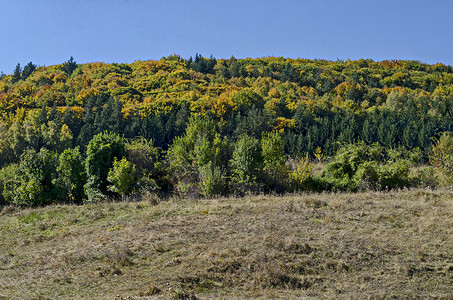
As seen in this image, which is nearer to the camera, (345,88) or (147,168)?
(147,168)

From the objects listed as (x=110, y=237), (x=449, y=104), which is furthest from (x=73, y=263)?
(x=449, y=104)

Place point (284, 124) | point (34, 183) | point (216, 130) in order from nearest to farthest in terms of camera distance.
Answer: point (34, 183), point (216, 130), point (284, 124)

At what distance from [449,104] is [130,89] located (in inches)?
3968

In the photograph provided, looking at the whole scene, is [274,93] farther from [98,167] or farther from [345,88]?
[98,167]

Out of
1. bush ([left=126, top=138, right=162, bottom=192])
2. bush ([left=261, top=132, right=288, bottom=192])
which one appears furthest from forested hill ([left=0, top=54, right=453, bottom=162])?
bush ([left=126, top=138, right=162, bottom=192])

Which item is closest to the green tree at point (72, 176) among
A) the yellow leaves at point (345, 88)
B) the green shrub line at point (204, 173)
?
the green shrub line at point (204, 173)

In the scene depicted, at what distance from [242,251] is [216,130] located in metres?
80.9

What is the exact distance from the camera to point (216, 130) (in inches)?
3826

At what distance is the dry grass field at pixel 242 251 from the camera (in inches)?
551

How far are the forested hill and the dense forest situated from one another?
0.43 meters

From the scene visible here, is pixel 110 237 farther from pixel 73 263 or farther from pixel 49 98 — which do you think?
pixel 49 98

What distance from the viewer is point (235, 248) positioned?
17094 mm

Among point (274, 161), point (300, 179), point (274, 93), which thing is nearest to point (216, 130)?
point (274, 93)

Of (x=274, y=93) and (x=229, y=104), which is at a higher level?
(x=274, y=93)
